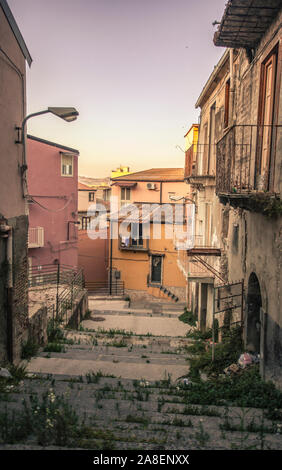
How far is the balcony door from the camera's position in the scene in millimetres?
7230

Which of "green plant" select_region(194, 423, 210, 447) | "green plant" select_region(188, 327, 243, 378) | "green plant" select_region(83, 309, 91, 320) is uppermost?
"green plant" select_region(194, 423, 210, 447)

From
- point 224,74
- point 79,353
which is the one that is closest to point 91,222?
point 224,74

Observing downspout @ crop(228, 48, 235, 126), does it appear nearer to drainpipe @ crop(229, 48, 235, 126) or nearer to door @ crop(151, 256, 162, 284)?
drainpipe @ crop(229, 48, 235, 126)

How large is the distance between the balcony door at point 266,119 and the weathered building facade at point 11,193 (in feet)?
16.5

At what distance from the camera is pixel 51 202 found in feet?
72.8

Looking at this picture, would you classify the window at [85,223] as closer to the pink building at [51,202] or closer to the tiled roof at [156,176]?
the tiled roof at [156,176]

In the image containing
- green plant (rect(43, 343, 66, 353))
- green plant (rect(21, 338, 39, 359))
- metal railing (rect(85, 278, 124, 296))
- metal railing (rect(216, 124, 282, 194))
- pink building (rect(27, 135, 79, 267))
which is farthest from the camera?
metal railing (rect(85, 278, 124, 296))

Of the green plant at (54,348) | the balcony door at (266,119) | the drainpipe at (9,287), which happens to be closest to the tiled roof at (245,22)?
the balcony door at (266,119)

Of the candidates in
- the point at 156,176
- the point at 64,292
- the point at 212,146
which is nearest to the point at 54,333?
the point at 64,292

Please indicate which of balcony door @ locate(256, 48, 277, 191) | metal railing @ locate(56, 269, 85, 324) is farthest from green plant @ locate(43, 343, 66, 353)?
balcony door @ locate(256, 48, 277, 191)

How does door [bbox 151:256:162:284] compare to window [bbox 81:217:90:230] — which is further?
window [bbox 81:217:90:230]

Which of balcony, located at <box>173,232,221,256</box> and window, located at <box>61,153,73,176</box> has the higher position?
window, located at <box>61,153,73,176</box>

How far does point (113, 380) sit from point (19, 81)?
6.57 meters
